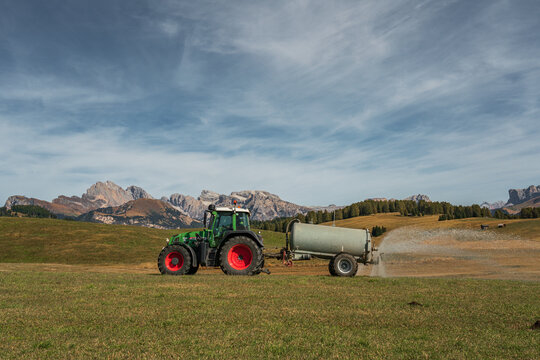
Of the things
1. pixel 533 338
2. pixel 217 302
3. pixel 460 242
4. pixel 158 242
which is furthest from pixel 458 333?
pixel 460 242

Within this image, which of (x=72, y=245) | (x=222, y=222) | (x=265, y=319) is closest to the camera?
(x=265, y=319)

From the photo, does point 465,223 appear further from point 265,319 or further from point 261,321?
point 261,321

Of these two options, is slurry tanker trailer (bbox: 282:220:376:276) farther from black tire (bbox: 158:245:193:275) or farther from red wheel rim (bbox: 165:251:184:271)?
red wheel rim (bbox: 165:251:184:271)

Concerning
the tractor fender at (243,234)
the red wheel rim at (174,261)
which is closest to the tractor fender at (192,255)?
the red wheel rim at (174,261)

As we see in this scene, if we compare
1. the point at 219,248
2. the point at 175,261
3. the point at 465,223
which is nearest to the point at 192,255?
the point at 175,261

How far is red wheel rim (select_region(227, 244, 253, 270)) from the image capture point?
20.4 metres

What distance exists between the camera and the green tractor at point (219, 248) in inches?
792

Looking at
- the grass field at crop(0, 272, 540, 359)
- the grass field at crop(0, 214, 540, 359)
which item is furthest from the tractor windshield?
the grass field at crop(0, 272, 540, 359)

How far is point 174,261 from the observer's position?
20.6m

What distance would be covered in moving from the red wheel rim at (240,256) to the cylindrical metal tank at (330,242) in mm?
3544

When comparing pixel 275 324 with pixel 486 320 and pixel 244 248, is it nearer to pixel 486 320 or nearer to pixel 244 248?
pixel 486 320

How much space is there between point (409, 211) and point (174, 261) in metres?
169

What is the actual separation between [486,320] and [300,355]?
6214 mm

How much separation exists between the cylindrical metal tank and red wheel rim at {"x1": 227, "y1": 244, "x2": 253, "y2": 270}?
3.54 metres
